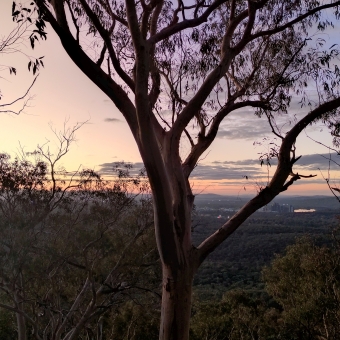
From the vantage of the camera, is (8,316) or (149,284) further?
(8,316)

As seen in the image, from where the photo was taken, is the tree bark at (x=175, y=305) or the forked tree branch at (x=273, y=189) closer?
the tree bark at (x=175, y=305)

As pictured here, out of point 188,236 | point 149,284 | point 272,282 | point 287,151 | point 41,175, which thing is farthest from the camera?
point 272,282

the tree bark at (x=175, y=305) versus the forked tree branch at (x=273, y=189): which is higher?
the forked tree branch at (x=273, y=189)

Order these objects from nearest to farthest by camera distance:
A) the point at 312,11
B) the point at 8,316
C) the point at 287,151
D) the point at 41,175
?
the point at 287,151
the point at 312,11
the point at 41,175
the point at 8,316

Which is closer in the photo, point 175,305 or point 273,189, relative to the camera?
point 175,305

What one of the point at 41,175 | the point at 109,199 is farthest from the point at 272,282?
Answer: the point at 41,175

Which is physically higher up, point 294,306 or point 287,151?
point 287,151

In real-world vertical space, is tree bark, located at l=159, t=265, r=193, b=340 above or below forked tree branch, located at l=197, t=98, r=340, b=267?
below

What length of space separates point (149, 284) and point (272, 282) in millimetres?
5636

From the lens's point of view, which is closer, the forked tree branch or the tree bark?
the tree bark

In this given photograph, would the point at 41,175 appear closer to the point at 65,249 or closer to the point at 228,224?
the point at 65,249

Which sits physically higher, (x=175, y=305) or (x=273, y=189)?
(x=273, y=189)

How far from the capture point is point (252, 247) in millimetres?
12859

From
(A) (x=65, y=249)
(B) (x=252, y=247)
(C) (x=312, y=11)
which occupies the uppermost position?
(C) (x=312, y=11)
